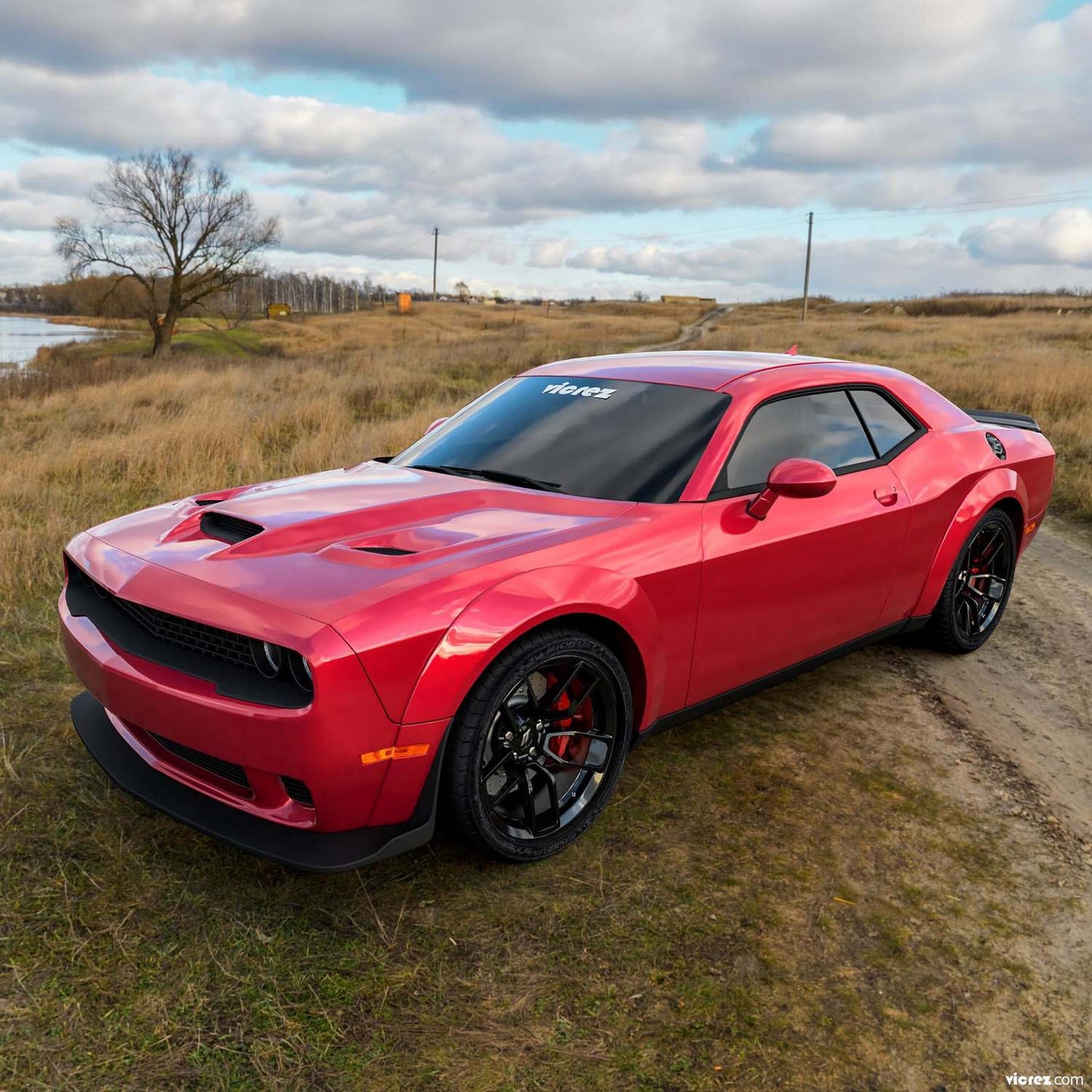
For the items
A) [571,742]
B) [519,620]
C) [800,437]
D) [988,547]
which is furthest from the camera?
[988,547]

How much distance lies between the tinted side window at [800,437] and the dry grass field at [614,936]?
3.72 ft

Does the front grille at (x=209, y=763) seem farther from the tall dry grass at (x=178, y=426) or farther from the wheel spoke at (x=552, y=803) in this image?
the tall dry grass at (x=178, y=426)

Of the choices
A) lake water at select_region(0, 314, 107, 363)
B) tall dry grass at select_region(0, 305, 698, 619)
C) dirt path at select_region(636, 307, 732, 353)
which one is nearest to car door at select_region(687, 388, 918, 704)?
tall dry grass at select_region(0, 305, 698, 619)

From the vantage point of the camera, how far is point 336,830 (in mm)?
2391

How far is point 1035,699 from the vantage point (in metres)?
4.24

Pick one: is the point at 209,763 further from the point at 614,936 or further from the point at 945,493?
the point at 945,493

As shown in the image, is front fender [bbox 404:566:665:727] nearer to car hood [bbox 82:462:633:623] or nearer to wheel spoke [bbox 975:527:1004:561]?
car hood [bbox 82:462:633:623]

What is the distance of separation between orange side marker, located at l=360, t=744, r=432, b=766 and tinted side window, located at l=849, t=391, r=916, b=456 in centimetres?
262

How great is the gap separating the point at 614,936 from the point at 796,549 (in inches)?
62.3

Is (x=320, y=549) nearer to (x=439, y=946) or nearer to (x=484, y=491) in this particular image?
(x=484, y=491)

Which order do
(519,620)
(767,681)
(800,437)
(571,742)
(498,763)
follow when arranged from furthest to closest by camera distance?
(800,437), (767,681), (571,742), (498,763), (519,620)

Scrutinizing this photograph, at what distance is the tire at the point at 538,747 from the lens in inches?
99.2

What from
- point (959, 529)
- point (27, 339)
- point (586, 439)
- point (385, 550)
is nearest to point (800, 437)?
point (586, 439)

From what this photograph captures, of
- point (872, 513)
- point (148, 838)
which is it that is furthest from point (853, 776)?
point (148, 838)
